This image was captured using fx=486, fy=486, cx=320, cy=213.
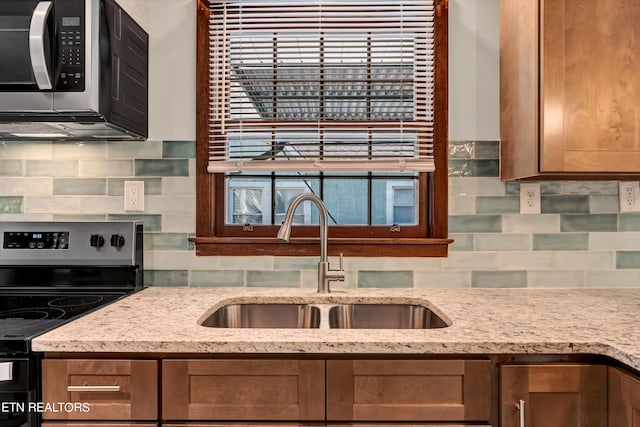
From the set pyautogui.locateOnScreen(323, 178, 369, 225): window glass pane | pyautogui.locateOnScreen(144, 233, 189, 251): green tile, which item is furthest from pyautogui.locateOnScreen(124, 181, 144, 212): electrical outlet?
pyautogui.locateOnScreen(323, 178, 369, 225): window glass pane

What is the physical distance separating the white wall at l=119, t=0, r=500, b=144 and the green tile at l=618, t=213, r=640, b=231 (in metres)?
0.59

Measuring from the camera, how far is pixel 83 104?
4.80 ft

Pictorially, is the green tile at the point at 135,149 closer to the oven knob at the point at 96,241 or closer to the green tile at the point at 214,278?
the oven knob at the point at 96,241

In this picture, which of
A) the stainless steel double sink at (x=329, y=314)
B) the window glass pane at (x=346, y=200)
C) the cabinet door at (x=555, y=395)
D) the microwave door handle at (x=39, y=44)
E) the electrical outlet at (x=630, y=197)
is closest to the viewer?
the cabinet door at (x=555, y=395)

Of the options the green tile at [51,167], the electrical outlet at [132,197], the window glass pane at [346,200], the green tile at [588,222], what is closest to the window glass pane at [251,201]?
the window glass pane at [346,200]

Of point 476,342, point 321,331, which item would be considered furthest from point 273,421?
point 476,342

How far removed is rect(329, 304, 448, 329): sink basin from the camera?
5.72 feet

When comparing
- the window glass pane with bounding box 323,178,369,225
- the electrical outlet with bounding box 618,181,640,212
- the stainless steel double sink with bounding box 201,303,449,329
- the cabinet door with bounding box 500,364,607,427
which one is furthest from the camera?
the window glass pane with bounding box 323,178,369,225

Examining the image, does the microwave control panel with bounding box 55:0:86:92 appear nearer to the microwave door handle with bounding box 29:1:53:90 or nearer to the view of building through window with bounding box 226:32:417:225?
the microwave door handle with bounding box 29:1:53:90

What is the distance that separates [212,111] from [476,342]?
4.39 feet

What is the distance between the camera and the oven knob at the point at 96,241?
71.6 inches

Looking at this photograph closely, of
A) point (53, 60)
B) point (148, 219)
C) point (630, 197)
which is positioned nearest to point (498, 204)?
point (630, 197)

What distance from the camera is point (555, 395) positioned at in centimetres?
120

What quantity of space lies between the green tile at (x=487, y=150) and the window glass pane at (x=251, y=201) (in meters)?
0.86
